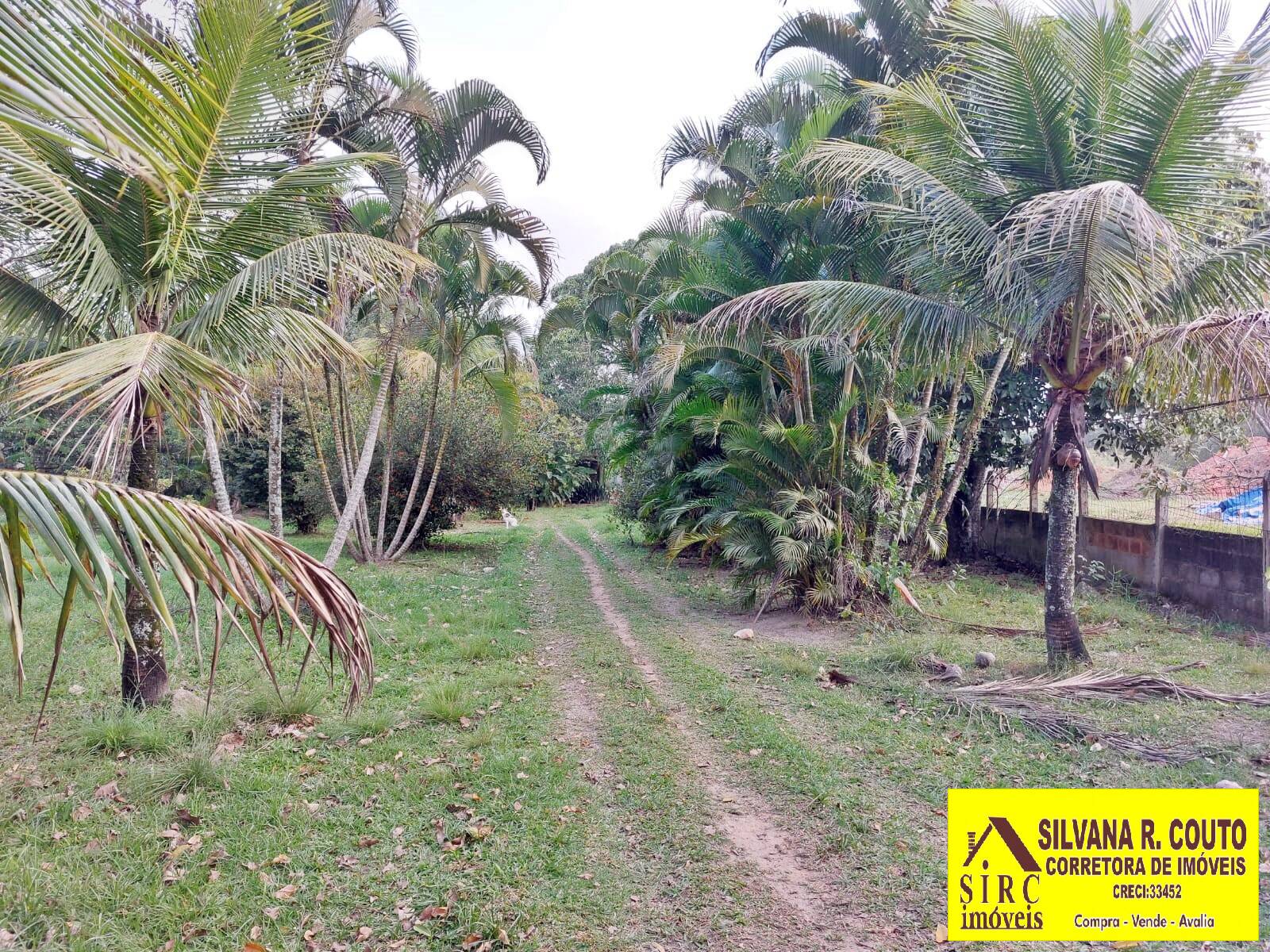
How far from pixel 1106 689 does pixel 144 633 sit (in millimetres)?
7032

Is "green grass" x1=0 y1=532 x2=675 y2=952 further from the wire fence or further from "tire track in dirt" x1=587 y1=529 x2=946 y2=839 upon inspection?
the wire fence

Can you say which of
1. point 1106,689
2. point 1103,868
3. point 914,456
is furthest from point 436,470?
point 1103,868

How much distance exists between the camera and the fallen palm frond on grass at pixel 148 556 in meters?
1.89

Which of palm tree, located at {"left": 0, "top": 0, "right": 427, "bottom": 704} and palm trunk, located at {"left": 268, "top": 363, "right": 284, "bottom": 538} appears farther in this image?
palm trunk, located at {"left": 268, "top": 363, "right": 284, "bottom": 538}

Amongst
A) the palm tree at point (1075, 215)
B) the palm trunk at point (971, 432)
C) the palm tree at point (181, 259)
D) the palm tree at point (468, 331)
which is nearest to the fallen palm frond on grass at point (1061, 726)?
the palm tree at point (1075, 215)

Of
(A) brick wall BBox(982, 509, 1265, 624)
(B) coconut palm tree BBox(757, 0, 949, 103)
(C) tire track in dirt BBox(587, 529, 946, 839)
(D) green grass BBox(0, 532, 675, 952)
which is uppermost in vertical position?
(B) coconut palm tree BBox(757, 0, 949, 103)

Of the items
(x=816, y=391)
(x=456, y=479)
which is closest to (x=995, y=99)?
(x=816, y=391)

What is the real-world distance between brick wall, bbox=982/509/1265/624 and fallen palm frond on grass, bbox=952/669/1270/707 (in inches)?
131

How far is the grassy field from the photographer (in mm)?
2914

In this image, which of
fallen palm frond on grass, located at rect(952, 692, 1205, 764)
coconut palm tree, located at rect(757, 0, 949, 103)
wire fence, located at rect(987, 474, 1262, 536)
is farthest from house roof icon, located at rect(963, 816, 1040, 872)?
coconut palm tree, located at rect(757, 0, 949, 103)

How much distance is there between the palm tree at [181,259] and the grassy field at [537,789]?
0.89 meters

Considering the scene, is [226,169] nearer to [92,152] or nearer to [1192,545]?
[92,152]

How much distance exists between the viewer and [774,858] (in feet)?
11.1

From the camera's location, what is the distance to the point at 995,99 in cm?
570
